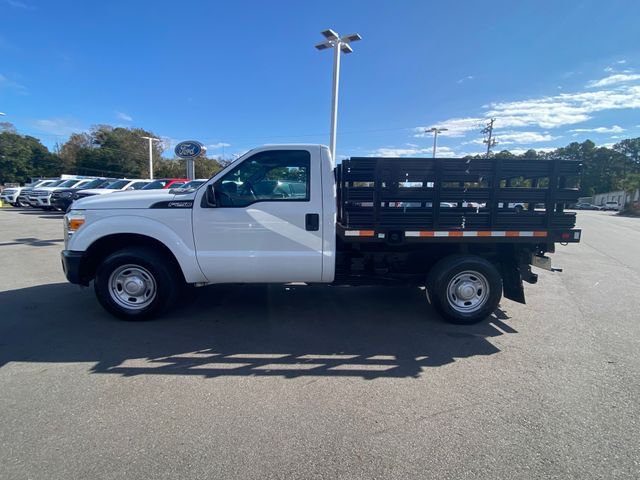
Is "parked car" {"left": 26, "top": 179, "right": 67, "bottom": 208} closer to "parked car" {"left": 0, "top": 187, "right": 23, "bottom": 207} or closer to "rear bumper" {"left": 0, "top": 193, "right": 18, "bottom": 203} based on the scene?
"parked car" {"left": 0, "top": 187, "right": 23, "bottom": 207}

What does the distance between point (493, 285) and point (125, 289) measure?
4684 mm

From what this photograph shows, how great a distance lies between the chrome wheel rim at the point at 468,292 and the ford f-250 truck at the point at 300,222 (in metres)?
0.03

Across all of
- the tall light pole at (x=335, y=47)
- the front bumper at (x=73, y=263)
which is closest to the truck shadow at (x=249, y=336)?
the front bumper at (x=73, y=263)

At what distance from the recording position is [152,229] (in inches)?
171

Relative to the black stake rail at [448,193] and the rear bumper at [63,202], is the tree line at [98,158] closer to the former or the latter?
the rear bumper at [63,202]

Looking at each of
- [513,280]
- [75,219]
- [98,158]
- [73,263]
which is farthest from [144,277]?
[98,158]

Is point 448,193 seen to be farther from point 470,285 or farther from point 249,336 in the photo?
point 249,336

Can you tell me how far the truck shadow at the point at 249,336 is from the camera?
3527 mm

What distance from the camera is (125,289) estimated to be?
4.53 meters

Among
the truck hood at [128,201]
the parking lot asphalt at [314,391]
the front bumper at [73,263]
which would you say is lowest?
the parking lot asphalt at [314,391]

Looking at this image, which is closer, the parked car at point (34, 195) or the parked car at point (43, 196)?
the parked car at point (43, 196)

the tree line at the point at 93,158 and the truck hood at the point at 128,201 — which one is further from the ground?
the tree line at the point at 93,158

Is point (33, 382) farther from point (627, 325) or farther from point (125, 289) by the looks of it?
point (627, 325)

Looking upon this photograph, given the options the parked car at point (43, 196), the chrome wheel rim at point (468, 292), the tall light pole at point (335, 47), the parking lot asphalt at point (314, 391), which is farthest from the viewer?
the parked car at point (43, 196)
